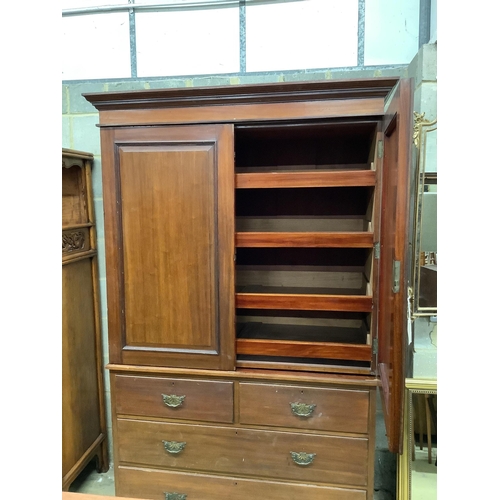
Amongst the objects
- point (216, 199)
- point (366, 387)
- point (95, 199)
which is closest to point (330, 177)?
point (216, 199)

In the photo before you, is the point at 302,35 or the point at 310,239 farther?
the point at 302,35

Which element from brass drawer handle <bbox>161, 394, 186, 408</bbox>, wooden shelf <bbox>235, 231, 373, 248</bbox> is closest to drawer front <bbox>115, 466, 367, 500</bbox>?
brass drawer handle <bbox>161, 394, 186, 408</bbox>

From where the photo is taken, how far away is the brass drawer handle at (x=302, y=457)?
1.49m

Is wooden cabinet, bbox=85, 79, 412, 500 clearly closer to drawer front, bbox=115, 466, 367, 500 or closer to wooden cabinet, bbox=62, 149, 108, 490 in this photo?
drawer front, bbox=115, 466, 367, 500

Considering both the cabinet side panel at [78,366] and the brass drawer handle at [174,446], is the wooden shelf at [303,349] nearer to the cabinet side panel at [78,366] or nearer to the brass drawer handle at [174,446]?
the brass drawer handle at [174,446]

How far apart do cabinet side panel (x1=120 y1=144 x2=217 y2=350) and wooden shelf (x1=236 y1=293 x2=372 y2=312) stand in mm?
154

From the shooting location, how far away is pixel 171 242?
4.87ft

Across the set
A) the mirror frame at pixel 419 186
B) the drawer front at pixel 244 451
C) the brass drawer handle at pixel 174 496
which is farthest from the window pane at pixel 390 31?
the brass drawer handle at pixel 174 496

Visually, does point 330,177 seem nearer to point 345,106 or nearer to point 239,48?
point 345,106

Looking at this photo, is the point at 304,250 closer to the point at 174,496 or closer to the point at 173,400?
the point at 173,400

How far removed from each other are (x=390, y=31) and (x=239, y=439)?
1799mm

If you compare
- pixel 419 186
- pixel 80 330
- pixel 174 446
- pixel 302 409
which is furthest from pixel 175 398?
pixel 419 186

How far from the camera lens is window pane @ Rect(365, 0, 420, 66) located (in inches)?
66.0

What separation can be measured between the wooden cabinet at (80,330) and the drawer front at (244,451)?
0.31 meters
